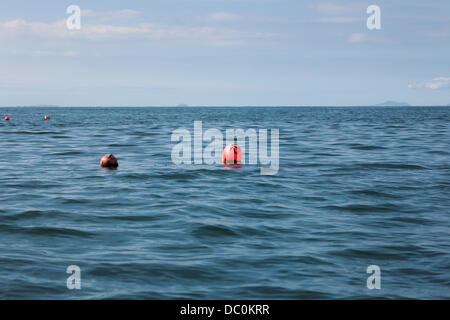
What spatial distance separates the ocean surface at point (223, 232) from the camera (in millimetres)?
7789

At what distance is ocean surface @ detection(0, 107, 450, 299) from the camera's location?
779cm

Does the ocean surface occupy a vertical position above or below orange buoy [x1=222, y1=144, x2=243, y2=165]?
below

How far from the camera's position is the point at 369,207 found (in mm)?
13594

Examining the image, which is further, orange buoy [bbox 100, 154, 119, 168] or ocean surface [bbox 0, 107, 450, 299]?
orange buoy [bbox 100, 154, 119, 168]

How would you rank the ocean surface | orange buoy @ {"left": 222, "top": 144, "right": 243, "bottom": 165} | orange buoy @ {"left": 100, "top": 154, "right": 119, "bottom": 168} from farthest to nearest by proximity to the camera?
1. orange buoy @ {"left": 222, "top": 144, "right": 243, "bottom": 165}
2. orange buoy @ {"left": 100, "top": 154, "right": 119, "bottom": 168}
3. the ocean surface

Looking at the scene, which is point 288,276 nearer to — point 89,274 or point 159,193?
point 89,274

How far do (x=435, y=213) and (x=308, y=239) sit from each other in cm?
478

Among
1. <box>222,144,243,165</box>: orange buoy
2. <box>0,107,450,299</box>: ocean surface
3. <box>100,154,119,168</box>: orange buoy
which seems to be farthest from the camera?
<box>222,144,243,165</box>: orange buoy

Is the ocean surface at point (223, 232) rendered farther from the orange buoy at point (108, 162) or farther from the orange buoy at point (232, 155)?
the orange buoy at point (232, 155)

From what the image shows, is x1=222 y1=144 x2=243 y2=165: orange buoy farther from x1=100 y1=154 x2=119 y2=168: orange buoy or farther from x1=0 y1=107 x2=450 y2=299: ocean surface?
x1=100 y1=154 x2=119 y2=168: orange buoy

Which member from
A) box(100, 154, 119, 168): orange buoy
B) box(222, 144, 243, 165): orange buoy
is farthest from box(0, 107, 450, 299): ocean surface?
box(222, 144, 243, 165): orange buoy
